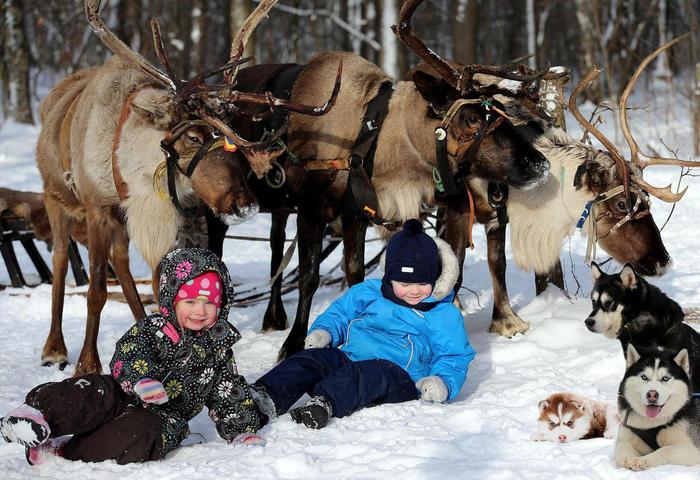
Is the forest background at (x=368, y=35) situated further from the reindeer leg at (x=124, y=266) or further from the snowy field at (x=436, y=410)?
the reindeer leg at (x=124, y=266)

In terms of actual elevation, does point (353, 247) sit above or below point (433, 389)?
above

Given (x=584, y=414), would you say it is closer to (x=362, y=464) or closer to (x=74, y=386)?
(x=362, y=464)

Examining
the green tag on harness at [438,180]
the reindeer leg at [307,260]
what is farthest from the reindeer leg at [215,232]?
the green tag on harness at [438,180]

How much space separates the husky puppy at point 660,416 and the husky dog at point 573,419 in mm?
355

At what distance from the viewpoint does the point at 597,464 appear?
9.86 feet

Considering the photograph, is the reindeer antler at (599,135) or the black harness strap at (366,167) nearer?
the reindeer antler at (599,135)

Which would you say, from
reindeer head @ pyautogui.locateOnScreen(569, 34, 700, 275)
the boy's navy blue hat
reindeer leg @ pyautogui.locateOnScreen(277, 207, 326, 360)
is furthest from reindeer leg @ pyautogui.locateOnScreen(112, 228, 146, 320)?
reindeer head @ pyautogui.locateOnScreen(569, 34, 700, 275)

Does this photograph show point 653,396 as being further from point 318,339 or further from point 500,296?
point 500,296

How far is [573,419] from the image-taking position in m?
3.33

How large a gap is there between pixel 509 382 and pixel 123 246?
2492mm

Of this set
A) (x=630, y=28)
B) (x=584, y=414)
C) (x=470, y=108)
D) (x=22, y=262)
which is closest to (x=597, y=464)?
(x=584, y=414)

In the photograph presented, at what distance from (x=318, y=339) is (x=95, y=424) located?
118 cm

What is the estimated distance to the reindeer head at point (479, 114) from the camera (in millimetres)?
4852

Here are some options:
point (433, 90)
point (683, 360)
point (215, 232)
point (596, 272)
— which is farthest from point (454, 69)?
point (683, 360)
